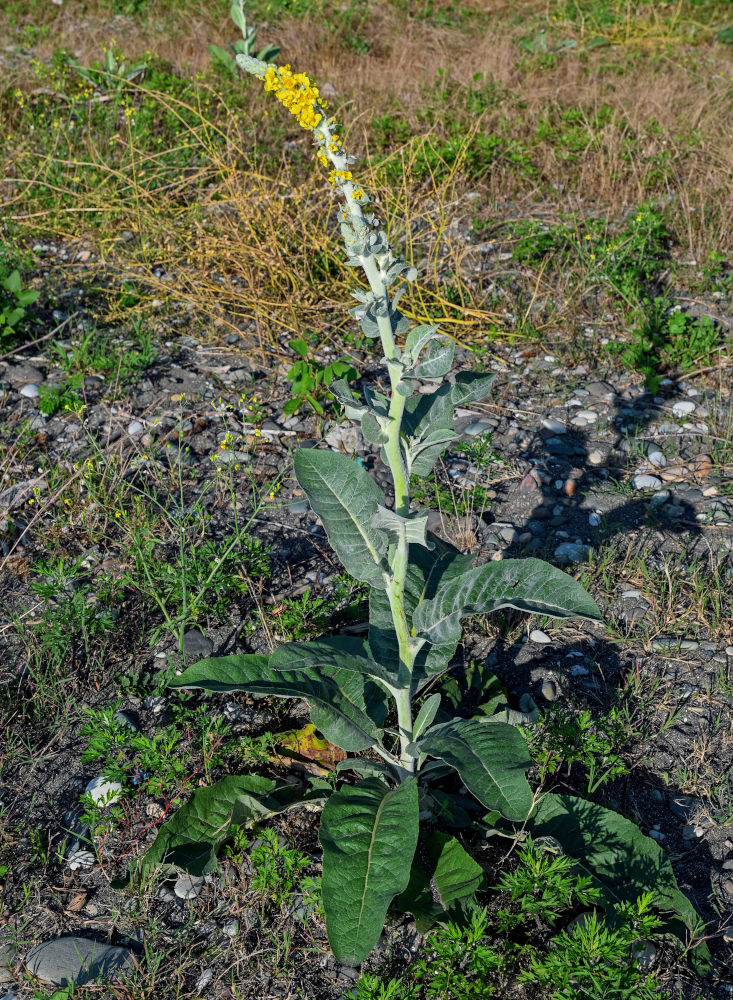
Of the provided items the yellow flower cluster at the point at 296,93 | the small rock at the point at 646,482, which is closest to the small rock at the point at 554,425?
the small rock at the point at 646,482

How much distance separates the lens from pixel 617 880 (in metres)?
1.99

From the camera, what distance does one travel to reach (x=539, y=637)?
281cm

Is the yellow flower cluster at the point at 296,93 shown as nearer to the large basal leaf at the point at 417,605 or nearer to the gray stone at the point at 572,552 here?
the large basal leaf at the point at 417,605

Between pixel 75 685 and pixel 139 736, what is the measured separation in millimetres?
415

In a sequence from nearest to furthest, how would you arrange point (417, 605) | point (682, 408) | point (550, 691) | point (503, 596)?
point (503, 596) → point (417, 605) → point (550, 691) → point (682, 408)

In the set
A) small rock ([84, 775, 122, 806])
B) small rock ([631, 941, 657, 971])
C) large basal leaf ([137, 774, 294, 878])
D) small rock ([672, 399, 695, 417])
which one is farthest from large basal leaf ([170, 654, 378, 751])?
small rock ([672, 399, 695, 417])

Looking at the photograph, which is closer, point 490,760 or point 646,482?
point 490,760

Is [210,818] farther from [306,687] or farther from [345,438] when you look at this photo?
[345,438]

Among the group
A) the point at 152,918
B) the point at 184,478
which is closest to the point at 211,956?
the point at 152,918

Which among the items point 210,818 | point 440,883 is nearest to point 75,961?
point 210,818

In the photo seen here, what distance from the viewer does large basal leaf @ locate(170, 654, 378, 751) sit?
6.69 feet

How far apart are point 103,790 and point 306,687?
0.75 metres

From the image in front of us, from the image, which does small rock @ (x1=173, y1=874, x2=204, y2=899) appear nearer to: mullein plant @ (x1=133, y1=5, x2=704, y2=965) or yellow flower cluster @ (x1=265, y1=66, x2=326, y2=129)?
mullein plant @ (x1=133, y1=5, x2=704, y2=965)

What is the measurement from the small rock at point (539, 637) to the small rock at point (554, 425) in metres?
1.25
